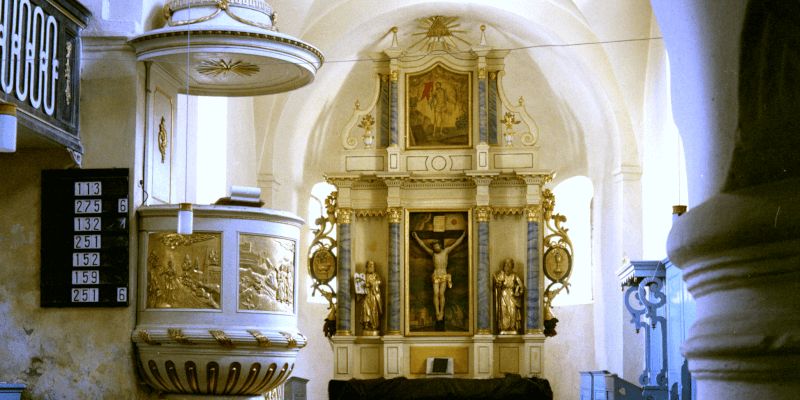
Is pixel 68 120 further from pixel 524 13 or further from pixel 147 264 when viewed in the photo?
pixel 524 13

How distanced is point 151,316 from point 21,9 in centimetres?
259

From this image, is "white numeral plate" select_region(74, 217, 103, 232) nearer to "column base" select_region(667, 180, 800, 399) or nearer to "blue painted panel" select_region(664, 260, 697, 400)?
"blue painted panel" select_region(664, 260, 697, 400)

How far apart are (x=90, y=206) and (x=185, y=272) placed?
0.92 metres

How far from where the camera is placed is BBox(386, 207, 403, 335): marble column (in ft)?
49.3

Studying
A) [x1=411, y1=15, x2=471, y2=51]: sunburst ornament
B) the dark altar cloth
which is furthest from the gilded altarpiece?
the dark altar cloth

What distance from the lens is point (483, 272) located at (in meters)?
15.0

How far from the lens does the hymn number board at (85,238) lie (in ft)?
24.2

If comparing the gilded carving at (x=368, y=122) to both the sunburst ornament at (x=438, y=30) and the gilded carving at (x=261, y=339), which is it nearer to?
the sunburst ornament at (x=438, y=30)

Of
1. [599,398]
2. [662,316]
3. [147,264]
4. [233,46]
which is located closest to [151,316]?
[147,264]

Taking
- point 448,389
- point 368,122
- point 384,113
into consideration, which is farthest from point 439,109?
point 448,389

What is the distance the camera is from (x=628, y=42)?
48.3ft

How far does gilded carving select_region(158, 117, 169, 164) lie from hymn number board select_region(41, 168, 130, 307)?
0.69 metres

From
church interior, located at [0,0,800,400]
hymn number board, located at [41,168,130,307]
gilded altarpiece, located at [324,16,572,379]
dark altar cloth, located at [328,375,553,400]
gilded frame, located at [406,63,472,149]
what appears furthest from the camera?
gilded frame, located at [406,63,472,149]

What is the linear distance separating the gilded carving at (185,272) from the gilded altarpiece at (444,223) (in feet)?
25.0
